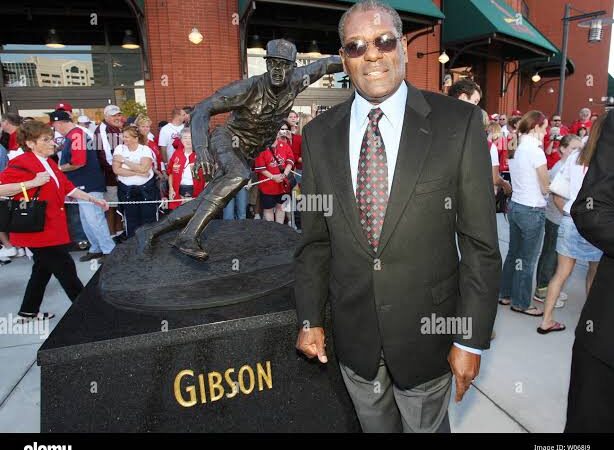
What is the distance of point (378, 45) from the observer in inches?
61.6

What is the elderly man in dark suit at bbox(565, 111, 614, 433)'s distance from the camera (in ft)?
5.11

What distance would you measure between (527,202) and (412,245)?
10.7 feet

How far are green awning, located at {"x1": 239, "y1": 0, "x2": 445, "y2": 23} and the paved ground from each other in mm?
7327

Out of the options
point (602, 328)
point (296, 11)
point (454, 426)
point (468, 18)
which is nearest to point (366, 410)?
point (602, 328)

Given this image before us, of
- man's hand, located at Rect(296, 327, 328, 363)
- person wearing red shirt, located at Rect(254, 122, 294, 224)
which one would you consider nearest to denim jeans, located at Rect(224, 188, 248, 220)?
person wearing red shirt, located at Rect(254, 122, 294, 224)

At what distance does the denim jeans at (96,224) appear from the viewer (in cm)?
636

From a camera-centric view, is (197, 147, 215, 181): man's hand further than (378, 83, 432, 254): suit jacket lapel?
Yes

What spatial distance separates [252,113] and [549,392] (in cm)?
308

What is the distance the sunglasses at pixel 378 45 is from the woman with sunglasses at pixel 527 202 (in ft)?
10.7

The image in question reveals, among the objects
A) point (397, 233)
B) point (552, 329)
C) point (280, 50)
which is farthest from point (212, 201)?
point (552, 329)

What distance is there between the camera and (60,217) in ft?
13.5

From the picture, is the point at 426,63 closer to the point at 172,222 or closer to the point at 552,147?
the point at 552,147

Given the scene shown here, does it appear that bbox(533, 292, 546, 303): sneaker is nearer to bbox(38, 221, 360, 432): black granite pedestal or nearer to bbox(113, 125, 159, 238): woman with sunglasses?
bbox(38, 221, 360, 432): black granite pedestal
